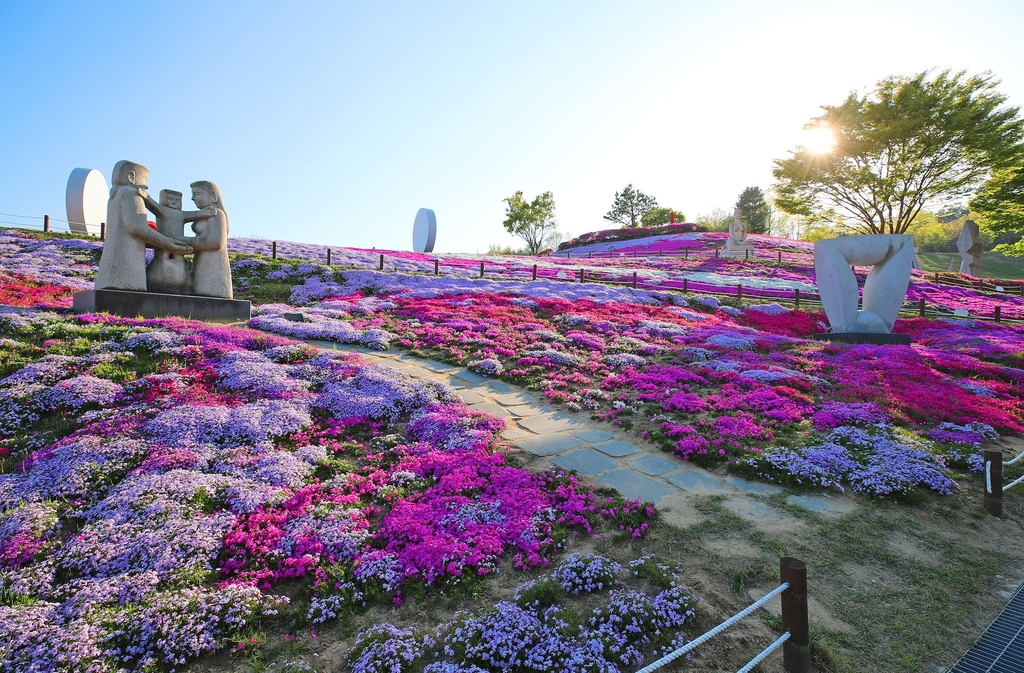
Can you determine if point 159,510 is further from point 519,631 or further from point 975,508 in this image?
point 975,508

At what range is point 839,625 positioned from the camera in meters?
3.75

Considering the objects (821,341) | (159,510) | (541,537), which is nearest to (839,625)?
(541,537)

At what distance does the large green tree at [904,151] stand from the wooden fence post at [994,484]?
3651 centimetres

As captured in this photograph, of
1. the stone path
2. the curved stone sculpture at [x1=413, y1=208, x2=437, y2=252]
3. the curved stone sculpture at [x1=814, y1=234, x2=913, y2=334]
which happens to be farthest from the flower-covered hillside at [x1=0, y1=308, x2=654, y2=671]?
the curved stone sculpture at [x1=413, y1=208, x2=437, y2=252]

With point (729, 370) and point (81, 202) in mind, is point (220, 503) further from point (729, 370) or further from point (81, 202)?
point (81, 202)

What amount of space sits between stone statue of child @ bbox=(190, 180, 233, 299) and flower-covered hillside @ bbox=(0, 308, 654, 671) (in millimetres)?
4211

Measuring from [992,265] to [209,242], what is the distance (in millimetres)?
70377

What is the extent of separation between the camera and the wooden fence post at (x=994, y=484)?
18.1 feet

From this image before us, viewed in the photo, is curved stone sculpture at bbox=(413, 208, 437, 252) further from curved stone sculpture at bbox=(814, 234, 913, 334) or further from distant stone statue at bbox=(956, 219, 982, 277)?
distant stone statue at bbox=(956, 219, 982, 277)

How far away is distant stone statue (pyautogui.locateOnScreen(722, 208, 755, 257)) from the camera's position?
43.4 metres

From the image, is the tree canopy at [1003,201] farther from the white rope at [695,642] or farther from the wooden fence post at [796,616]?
the white rope at [695,642]

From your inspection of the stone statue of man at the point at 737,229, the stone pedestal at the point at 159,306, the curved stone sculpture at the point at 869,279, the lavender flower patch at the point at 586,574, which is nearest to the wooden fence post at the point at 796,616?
the lavender flower patch at the point at 586,574

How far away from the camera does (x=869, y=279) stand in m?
15.9

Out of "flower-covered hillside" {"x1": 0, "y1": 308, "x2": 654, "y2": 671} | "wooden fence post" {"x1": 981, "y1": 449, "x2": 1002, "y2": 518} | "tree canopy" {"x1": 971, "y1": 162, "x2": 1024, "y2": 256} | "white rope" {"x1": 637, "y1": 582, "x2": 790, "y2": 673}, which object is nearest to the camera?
"white rope" {"x1": 637, "y1": 582, "x2": 790, "y2": 673}
